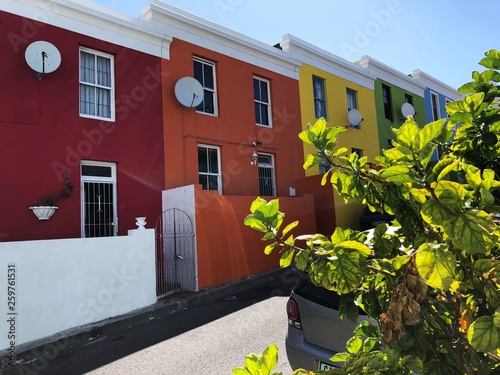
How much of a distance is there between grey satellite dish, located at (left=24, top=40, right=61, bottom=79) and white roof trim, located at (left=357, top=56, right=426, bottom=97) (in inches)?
566

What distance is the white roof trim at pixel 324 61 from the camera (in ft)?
48.5

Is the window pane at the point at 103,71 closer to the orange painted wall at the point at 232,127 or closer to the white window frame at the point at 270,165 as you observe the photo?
the orange painted wall at the point at 232,127

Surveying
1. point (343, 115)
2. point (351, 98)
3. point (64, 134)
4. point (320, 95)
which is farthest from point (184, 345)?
point (351, 98)

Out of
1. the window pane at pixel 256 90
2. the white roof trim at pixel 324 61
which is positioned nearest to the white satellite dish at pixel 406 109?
the white roof trim at pixel 324 61

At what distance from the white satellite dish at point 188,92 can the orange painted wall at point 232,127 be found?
314 millimetres

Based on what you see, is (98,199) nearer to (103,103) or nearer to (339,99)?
(103,103)

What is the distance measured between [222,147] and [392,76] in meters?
12.4

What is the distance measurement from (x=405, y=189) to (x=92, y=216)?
9.05m

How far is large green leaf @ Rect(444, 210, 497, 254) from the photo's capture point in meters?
0.94

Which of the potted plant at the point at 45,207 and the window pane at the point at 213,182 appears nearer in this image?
the potted plant at the point at 45,207

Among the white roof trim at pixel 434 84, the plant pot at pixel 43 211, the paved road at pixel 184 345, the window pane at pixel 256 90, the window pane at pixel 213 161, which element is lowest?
the paved road at pixel 184 345

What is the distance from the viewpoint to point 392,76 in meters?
19.7

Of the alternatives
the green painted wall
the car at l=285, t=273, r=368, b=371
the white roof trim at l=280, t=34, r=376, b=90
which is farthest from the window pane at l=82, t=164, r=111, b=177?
the green painted wall

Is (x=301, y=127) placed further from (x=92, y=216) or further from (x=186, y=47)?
(x=92, y=216)
